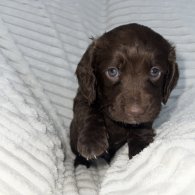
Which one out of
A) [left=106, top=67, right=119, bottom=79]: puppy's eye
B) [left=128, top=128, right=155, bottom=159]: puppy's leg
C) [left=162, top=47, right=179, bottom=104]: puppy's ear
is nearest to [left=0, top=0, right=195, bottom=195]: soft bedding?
[left=128, top=128, right=155, bottom=159]: puppy's leg

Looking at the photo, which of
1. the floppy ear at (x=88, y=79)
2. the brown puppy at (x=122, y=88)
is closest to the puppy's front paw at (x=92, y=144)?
the brown puppy at (x=122, y=88)

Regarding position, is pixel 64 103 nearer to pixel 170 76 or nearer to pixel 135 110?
pixel 170 76

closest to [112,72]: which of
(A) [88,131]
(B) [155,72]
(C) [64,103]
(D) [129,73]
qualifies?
(D) [129,73]

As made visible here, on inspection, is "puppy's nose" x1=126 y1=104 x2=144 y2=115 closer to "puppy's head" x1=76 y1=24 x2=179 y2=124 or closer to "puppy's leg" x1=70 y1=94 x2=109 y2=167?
"puppy's head" x1=76 y1=24 x2=179 y2=124

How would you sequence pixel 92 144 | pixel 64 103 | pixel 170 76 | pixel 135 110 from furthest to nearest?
pixel 64 103 < pixel 170 76 < pixel 92 144 < pixel 135 110

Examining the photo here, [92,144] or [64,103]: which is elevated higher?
[92,144]

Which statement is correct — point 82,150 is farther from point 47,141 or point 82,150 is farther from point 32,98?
point 32,98

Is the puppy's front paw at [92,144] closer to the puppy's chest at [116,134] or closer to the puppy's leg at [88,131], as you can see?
the puppy's leg at [88,131]
